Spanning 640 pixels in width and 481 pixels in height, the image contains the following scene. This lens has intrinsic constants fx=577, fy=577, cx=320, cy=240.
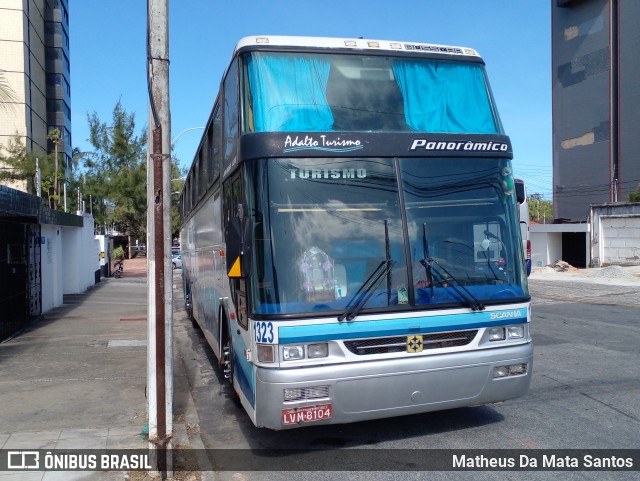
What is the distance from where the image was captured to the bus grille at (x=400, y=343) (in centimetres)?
491

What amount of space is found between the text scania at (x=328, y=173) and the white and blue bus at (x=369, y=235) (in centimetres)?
1

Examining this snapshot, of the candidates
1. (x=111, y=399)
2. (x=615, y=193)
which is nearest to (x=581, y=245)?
(x=615, y=193)

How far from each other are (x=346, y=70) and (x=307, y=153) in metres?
1.05

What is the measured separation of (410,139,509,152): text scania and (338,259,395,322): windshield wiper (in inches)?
45.1

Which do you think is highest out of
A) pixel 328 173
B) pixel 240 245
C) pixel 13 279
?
pixel 328 173

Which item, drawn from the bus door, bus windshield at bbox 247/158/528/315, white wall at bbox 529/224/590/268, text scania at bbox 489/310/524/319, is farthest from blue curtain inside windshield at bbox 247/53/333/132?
white wall at bbox 529/224/590/268

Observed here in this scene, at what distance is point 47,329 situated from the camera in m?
12.9

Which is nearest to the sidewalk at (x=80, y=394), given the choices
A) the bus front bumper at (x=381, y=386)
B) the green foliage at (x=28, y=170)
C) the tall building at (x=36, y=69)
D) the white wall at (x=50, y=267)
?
the bus front bumper at (x=381, y=386)

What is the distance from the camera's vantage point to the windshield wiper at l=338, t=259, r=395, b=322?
484 cm

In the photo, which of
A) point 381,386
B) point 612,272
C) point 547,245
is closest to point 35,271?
point 381,386

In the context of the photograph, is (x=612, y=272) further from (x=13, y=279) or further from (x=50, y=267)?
(x=13, y=279)

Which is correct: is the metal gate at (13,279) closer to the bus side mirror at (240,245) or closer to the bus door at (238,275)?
the bus door at (238,275)

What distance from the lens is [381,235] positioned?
5.09 meters

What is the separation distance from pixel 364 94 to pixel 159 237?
2.30 meters
